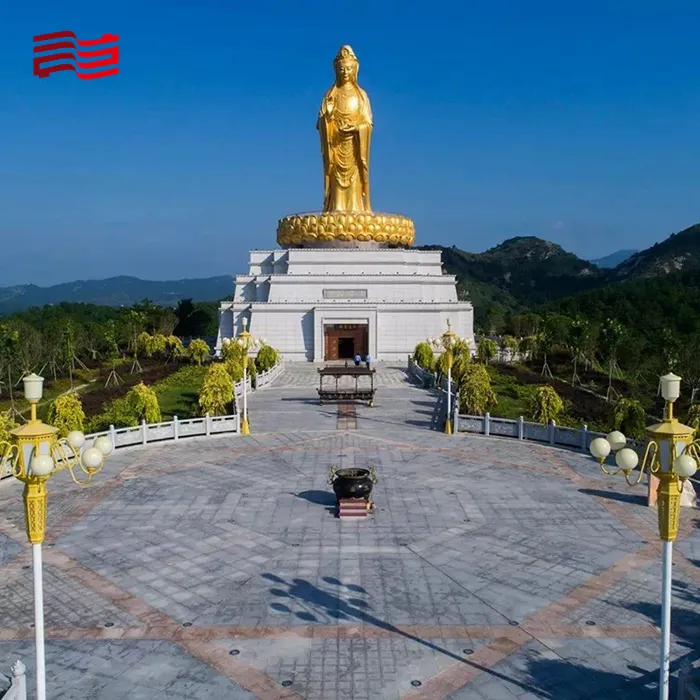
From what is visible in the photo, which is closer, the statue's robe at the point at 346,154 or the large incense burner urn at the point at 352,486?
the large incense burner urn at the point at 352,486

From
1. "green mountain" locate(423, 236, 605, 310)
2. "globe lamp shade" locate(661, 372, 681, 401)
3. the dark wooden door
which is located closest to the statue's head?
the dark wooden door

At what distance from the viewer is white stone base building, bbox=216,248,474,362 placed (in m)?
36.3

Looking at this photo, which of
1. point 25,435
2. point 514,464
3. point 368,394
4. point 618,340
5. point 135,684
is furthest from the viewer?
point 618,340

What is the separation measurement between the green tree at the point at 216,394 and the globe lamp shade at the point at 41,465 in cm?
1448

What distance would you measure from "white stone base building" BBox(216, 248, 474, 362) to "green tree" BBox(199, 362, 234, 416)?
15.4m

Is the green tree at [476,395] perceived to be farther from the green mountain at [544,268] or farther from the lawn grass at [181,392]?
the green mountain at [544,268]

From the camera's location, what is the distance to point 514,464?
617 inches

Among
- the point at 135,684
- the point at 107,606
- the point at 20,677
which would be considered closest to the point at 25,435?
the point at 20,677

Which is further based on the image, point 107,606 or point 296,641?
point 107,606

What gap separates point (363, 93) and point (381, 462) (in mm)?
31643

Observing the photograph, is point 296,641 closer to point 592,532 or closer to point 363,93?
point 592,532

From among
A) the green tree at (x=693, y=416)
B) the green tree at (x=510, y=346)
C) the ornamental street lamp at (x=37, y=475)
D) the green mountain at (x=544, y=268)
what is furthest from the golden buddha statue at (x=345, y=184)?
the green mountain at (x=544, y=268)

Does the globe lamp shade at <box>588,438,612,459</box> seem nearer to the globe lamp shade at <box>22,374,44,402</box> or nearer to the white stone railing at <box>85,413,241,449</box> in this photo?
the globe lamp shade at <box>22,374,44,402</box>

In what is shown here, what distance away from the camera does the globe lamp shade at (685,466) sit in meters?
5.72
